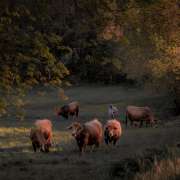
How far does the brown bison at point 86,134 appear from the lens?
23.7 metres

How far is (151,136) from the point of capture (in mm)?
28594

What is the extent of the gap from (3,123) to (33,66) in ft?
89.5

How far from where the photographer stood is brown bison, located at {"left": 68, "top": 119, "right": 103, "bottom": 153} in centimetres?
2373

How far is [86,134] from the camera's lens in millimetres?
24000

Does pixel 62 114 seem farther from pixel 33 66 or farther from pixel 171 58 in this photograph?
pixel 33 66

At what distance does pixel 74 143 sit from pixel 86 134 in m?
Result: 2.73

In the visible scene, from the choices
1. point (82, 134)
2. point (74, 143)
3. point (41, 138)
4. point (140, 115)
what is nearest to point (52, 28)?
point (82, 134)

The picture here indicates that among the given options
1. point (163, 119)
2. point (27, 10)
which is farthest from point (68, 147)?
point (163, 119)

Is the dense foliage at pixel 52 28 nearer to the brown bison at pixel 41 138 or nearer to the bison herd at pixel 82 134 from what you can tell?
the bison herd at pixel 82 134

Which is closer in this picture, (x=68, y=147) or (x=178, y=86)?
(x=68, y=147)

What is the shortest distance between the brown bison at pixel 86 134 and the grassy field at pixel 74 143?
456 millimetres

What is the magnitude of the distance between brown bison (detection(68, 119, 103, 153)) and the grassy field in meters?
0.46

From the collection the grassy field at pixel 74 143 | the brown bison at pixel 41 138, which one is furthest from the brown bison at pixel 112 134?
the brown bison at pixel 41 138

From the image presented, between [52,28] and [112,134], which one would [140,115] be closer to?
[112,134]
